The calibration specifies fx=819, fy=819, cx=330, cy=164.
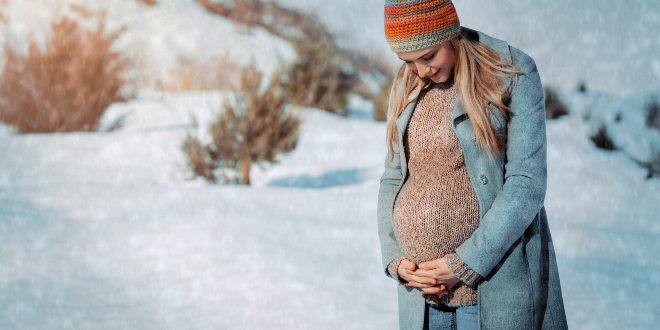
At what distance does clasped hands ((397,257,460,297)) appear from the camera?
5.65ft

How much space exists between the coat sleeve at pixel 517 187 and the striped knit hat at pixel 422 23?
0.17 meters

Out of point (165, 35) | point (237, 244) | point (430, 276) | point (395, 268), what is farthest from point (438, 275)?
point (165, 35)

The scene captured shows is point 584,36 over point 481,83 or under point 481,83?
under

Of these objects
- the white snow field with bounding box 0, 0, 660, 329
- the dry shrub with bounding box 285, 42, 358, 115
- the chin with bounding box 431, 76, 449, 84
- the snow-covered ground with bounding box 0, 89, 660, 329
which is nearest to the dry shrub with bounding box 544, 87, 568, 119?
the white snow field with bounding box 0, 0, 660, 329

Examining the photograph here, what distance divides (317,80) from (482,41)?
12.4 meters

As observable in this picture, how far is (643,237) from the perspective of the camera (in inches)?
264

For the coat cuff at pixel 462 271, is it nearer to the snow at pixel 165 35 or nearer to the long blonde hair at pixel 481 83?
the long blonde hair at pixel 481 83

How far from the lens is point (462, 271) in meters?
1.70

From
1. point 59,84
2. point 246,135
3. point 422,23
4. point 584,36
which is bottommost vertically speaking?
point 59,84

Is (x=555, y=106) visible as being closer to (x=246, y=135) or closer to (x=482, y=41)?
(x=246, y=135)

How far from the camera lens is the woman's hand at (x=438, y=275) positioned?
67.6 inches

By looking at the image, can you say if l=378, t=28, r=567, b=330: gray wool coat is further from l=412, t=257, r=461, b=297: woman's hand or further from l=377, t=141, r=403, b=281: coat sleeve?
l=377, t=141, r=403, b=281: coat sleeve

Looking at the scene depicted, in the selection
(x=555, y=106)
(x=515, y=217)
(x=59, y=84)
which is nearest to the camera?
(x=515, y=217)

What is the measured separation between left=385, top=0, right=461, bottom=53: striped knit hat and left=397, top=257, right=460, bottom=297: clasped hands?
0.46m
